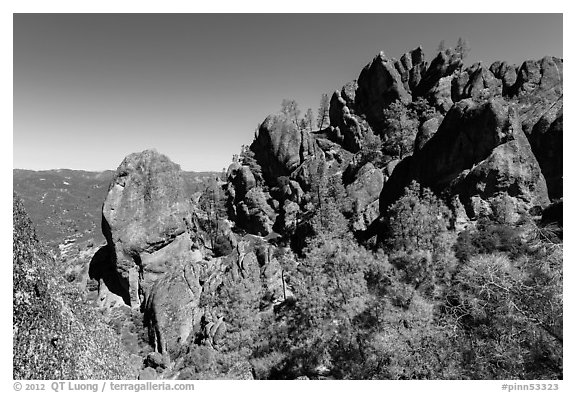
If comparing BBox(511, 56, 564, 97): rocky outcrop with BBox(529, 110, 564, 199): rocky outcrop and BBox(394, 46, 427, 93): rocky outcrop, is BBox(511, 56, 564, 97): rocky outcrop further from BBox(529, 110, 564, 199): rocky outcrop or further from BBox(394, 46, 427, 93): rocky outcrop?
BBox(529, 110, 564, 199): rocky outcrop

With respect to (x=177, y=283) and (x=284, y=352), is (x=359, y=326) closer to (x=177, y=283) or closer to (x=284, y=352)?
(x=284, y=352)

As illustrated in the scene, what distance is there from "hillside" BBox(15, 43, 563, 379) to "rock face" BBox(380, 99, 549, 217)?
0.60 ft

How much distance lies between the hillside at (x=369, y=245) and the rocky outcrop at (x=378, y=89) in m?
0.43

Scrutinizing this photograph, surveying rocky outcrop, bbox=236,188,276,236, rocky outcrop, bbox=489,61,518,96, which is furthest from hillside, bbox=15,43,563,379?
rocky outcrop, bbox=489,61,518,96

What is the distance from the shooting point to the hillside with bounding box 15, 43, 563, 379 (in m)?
15.5

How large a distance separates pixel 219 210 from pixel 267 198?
41.8ft

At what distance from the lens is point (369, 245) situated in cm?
3922

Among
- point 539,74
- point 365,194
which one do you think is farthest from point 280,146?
point 539,74

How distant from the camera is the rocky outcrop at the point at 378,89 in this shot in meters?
72.5

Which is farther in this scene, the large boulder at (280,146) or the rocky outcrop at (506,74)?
the large boulder at (280,146)

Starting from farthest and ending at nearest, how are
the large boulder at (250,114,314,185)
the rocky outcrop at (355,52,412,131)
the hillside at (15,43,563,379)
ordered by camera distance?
the rocky outcrop at (355,52,412,131) < the large boulder at (250,114,314,185) < the hillside at (15,43,563,379)

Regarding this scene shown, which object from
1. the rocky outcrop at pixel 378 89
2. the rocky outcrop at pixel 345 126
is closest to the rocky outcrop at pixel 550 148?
the rocky outcrop at pixel 378 89

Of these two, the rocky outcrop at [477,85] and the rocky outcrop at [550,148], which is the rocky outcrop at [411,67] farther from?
the rocky outcrop at [550,148]

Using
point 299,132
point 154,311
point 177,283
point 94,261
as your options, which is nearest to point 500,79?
point 299,132
